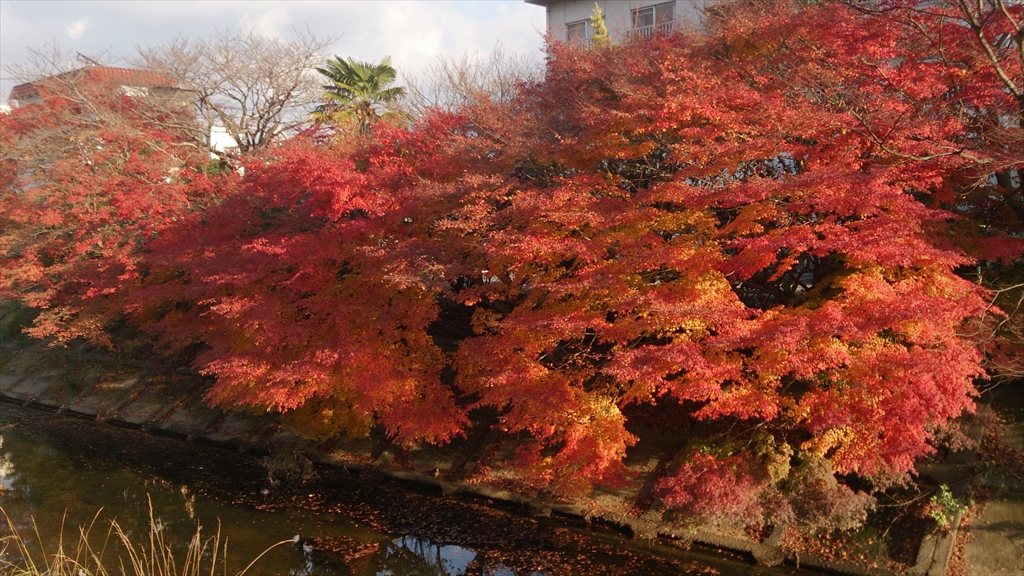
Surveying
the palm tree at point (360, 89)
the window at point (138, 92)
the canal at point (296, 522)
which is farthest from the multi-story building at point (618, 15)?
the canal at point (296, 522)

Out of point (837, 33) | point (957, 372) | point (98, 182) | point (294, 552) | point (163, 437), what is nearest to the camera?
point (957, 372)

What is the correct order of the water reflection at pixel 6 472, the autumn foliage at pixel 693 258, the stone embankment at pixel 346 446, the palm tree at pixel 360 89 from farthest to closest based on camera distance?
the palm tree at pixel 360 89, the water reflection at pixel 6 472, the stone embankment at pixel 346 446, the autumn foliage at pixel 693 258

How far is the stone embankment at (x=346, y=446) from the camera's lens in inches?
436

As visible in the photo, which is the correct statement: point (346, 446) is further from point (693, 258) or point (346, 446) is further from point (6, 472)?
point (693, 258)

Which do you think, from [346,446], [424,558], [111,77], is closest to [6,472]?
[346,446]

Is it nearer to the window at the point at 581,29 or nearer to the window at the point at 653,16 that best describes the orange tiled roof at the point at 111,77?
the window at the point at 581,29

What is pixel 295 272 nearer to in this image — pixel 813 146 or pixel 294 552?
pixel 294 552

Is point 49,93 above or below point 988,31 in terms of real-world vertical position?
above

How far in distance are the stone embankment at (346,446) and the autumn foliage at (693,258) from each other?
57 centimetres

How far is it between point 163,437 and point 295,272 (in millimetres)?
6834

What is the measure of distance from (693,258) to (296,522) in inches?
311

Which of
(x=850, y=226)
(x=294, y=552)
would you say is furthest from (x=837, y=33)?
(x=294, y=552)

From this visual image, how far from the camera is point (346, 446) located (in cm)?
1535

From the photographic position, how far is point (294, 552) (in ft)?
36.7
